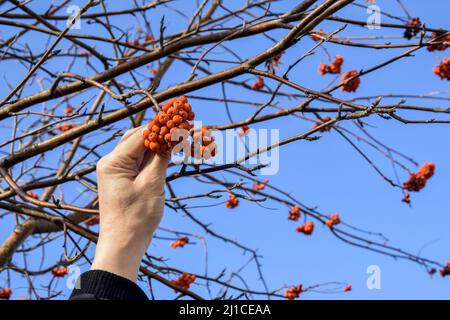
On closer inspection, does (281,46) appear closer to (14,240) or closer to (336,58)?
(336,58)

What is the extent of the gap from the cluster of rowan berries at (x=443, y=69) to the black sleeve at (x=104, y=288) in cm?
319

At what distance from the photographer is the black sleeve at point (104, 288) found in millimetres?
1636

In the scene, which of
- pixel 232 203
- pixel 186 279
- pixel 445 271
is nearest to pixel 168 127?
pixel 186 279

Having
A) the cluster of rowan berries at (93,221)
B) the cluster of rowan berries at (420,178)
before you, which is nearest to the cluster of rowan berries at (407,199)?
the cluster of rowan berries at (420,178)

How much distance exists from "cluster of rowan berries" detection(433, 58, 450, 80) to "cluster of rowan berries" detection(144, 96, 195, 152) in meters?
2.82

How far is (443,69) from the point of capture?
4.26 meters

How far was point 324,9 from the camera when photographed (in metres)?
2.32

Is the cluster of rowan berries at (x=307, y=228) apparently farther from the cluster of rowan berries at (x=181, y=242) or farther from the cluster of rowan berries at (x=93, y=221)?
the cluster of rowan berries at (x=93, y=221)

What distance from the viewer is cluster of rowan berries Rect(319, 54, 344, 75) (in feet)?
15.1

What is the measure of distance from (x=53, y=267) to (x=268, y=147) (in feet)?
9.61

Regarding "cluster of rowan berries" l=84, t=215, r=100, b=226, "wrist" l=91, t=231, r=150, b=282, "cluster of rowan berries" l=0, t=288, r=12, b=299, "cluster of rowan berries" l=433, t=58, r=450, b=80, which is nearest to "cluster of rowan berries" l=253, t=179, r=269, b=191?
"cluster of rowan berries" l=84, t=215, r=100, b=226

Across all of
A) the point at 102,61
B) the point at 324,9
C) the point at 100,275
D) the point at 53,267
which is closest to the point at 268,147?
the point at 324,9
